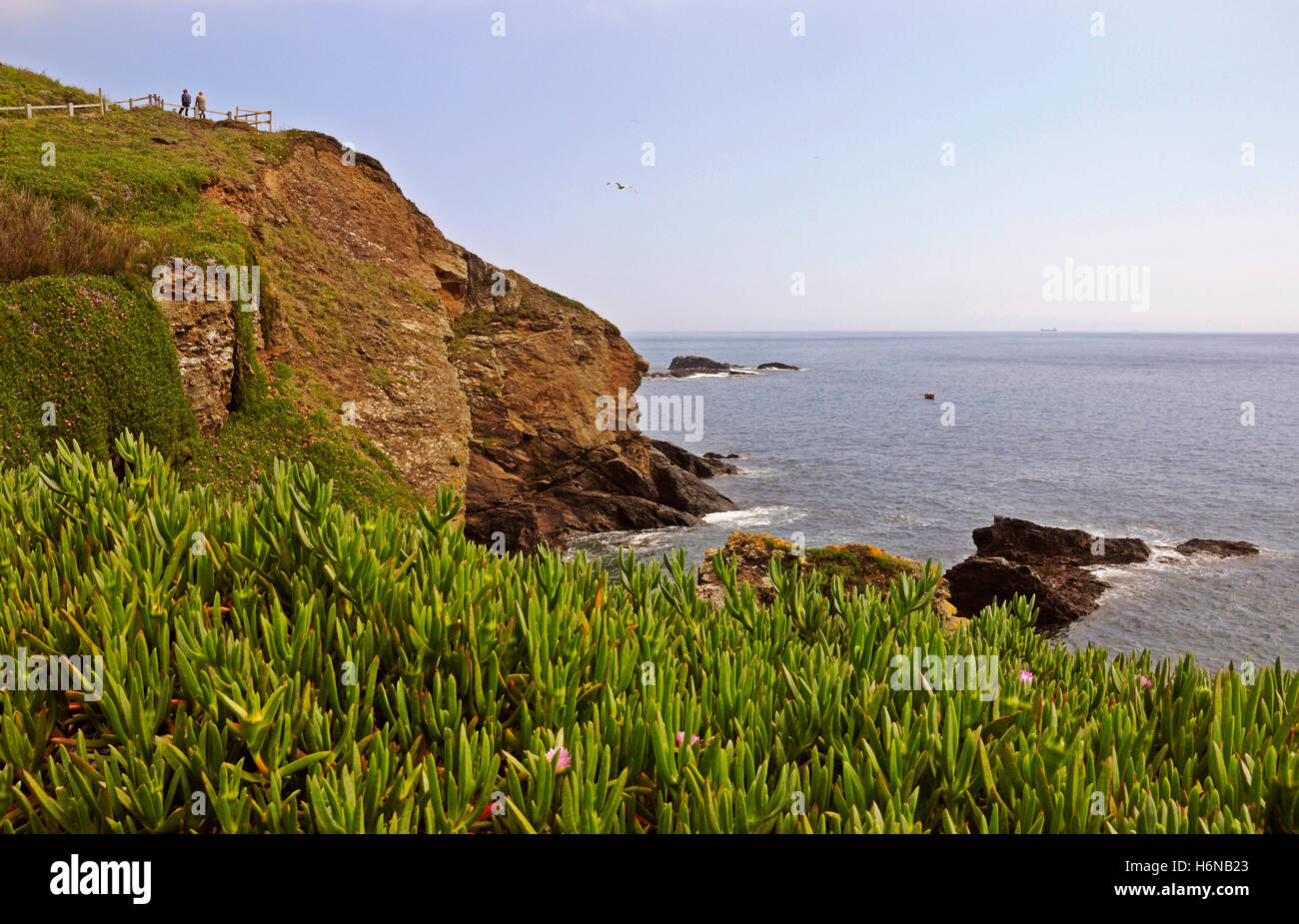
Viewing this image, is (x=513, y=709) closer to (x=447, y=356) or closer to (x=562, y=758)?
(x=562, y=758)

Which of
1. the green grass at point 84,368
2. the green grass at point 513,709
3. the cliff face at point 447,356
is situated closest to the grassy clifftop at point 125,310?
the green grass at point 84,368

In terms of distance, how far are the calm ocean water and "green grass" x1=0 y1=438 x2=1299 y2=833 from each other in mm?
17807

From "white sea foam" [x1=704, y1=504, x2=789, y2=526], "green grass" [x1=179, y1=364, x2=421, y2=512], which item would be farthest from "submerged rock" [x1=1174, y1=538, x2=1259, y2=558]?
"green grass" [x1=179, y1=364, x2=421, y2=512]

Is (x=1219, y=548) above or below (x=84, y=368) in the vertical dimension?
below

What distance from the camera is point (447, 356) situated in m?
30.4

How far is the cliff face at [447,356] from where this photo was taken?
2581 centimetres

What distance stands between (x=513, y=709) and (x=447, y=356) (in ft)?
93.9

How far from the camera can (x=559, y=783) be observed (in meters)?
2.49

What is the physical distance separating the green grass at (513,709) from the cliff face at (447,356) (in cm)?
1811

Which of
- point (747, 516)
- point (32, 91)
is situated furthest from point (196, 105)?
point (747, 516)

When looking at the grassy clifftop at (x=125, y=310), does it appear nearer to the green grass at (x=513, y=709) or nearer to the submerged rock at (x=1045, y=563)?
the green grass at (x=513, y=709)

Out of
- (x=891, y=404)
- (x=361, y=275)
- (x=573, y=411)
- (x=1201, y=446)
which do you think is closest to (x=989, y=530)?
(x=573, y=411)

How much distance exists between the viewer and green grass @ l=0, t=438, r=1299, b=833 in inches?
88.7
